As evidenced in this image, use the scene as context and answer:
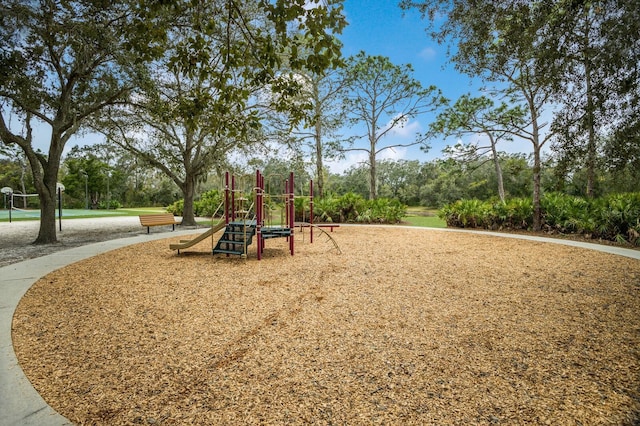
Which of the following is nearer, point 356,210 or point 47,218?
point 47,218

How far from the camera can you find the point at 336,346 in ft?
10.2

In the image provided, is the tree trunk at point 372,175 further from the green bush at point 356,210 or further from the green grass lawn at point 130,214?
the green bush at point 356,210

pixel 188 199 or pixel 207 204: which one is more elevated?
pixel 188 199

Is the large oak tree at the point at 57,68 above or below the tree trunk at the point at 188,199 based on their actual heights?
above

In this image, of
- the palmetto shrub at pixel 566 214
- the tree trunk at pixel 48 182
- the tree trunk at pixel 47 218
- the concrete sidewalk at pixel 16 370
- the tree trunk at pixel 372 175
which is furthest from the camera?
the tree trunk at pixel 372 175

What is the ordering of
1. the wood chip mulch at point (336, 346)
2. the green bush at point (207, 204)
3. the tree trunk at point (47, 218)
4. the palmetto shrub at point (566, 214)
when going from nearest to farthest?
the wood chip mulch at point (336, 346), the tree trunk at point (47, 218), the palmetto shrub at point (566, 214), the green bush at point (207, 204)

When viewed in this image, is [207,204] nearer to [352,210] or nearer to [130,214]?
[130,214]

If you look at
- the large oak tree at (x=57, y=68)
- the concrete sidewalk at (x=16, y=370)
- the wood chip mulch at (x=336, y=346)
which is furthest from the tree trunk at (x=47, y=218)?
the wood chip mulch at (x=336, y=346)

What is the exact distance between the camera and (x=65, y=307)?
4.24 m

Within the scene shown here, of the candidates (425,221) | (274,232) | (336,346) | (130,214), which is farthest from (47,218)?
(130,214)

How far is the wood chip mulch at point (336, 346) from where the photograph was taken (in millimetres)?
2217

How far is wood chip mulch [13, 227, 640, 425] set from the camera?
7.27 ft

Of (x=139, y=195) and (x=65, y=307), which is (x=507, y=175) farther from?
(x=139, y=195)

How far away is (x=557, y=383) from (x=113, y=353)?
3.79 metres
